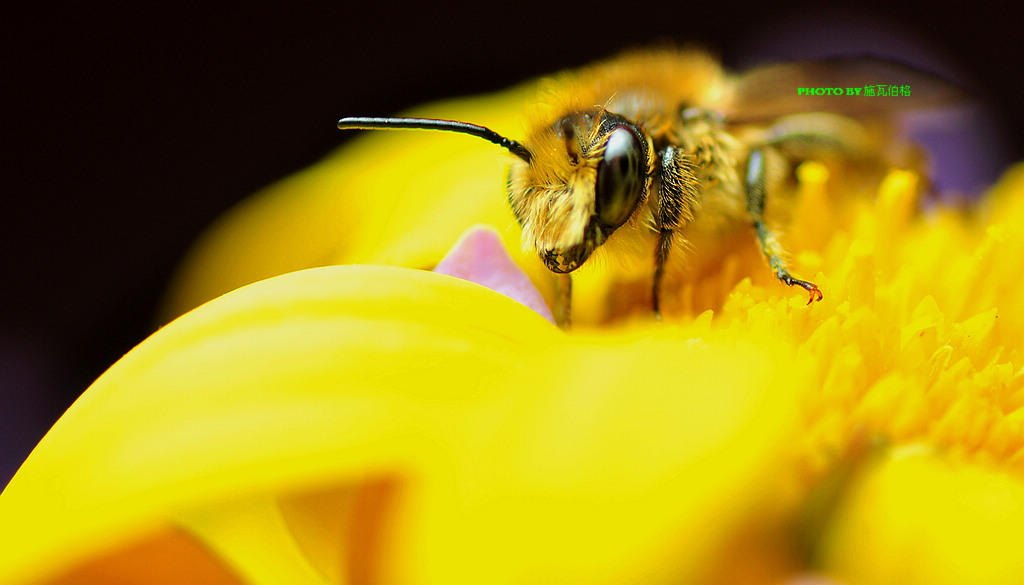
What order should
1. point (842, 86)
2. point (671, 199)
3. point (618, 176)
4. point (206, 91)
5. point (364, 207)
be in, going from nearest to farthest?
1. point (618, 176)
2. point (671, 199)
3. point (842, 86)
4. point (364, 207)
5. point (206, 91)

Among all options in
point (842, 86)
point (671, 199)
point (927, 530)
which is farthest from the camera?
point (842, 86)

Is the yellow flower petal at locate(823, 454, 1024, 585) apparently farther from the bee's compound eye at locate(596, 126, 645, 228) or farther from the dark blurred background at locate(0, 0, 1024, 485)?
the dark blurred background at locate(0, 0, 1024, 485)

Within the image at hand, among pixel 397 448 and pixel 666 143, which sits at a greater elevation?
pixel 666 143

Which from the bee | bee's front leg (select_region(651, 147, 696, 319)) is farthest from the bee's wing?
bee's front leg (select_region(651, 147, 696, 319))

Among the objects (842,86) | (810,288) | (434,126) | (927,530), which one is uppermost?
(842,86)

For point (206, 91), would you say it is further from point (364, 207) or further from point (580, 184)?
point (580, 184)

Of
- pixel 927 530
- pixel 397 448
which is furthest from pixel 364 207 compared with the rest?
pixel 927 530

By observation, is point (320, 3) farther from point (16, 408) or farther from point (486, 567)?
point (486, 567)
